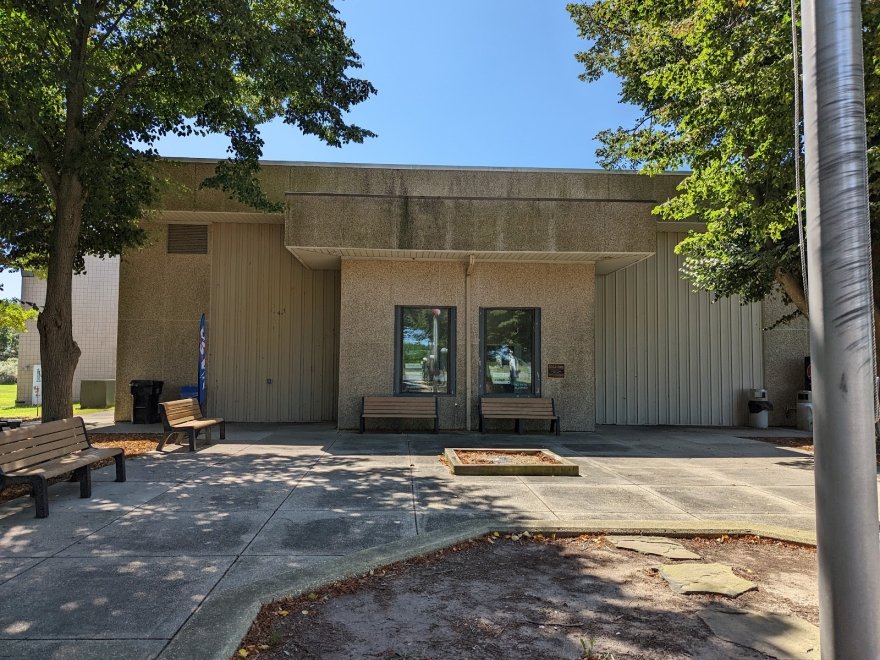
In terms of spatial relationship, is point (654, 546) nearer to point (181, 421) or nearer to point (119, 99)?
point (181, 421)

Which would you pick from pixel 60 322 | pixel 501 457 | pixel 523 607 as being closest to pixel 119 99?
pixel 60 322

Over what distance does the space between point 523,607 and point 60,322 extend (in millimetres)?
8823

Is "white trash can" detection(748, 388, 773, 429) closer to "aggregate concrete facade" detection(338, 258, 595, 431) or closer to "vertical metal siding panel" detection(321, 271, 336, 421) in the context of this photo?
"aggregate concrete facade" detection(338, 258, 595, 431)

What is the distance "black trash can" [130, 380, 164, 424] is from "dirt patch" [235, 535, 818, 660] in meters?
11.3

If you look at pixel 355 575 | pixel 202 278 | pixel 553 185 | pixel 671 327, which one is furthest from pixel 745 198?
pixel 202 278

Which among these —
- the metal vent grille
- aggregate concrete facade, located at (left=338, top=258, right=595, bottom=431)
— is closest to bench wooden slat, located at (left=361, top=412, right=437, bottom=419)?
aggregate concrete facade, located at (left=338, top=258, right=595, bottom=431)

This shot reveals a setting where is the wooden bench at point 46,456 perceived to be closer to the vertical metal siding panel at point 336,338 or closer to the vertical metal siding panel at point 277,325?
the vertical metal siding panel at point 277,325

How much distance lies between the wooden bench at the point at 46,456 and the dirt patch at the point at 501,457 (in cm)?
474

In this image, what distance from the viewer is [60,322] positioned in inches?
363

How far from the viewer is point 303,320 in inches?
591

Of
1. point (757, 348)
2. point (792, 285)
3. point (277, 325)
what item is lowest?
point (757, 348)

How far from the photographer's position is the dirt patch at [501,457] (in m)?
8.34

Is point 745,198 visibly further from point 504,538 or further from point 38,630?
point 38,630

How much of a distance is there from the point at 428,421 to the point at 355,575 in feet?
27.7
